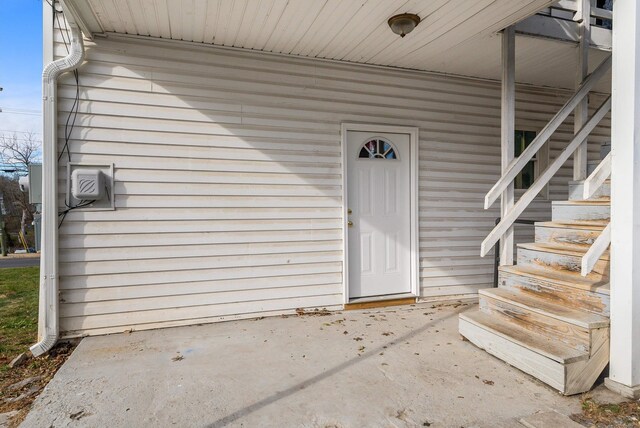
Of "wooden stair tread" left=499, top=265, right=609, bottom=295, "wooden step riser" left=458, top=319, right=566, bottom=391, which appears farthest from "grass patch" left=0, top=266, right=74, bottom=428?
"wooden stair tread" left=499, top=265, right=609, bottom=295

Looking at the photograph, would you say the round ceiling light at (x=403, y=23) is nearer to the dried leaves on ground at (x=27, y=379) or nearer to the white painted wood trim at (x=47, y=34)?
the white painted wood trim at (x=47, y=34)

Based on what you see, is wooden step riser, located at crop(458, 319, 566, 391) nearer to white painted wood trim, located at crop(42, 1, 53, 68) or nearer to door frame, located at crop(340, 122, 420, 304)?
door frame, located at crop(340, 122, 420, 304)

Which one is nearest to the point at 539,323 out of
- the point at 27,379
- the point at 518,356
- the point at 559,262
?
the point at 518,356

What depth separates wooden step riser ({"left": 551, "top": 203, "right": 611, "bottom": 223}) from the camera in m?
2.77

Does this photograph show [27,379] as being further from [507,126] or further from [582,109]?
[582,109]

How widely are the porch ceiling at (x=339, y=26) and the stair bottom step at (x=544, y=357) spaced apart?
2465mm

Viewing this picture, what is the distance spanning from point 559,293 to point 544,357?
0.51 meters

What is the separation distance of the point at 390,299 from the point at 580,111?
2621 mm

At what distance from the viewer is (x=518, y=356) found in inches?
96.2

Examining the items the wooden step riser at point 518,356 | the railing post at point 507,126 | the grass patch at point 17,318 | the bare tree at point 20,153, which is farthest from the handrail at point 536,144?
the bare tree at point 20,153

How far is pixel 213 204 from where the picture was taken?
3537 millimetres

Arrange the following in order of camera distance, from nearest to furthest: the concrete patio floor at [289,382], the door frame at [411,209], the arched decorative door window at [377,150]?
the concrete patio floor at [289,382] → the door frame at [411,209] → the arched decorative door window at [377,150]

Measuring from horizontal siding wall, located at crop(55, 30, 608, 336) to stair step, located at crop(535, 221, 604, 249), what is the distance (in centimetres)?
139

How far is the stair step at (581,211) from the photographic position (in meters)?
2.77
